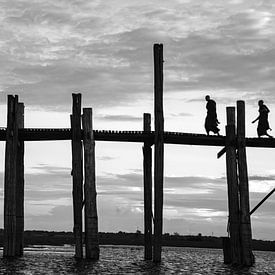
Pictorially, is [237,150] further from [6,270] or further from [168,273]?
[6,270]

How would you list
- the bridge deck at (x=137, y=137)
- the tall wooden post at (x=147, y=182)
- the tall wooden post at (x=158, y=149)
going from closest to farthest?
the tall wooden post at (x=158, y=149) < the bridge deck at (x=137, y=137) < the tall wooden post at (x=147, y=182)

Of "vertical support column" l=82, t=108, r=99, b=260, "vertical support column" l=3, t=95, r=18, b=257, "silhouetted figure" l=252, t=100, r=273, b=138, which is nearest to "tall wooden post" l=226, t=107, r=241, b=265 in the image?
"silhouetted figure" l=252, t=100, r=273, b=138

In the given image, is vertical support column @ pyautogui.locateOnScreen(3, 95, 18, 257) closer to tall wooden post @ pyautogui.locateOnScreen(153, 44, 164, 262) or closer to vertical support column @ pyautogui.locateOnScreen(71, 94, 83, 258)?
vertical support column @ pyautogui.locateOnScreen(71, 94, 83, 258)

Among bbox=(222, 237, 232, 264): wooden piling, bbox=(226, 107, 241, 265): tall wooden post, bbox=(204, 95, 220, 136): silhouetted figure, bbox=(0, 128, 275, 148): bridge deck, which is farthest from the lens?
bbox=(222, 237, 232, 264): wooden piling

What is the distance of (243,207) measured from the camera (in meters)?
26.4

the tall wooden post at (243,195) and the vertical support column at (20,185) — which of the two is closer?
the tall wooden post at (243,195)

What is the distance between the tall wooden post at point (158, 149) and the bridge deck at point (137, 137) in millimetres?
719

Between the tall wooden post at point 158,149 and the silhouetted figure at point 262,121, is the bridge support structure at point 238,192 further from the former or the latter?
the tall wooden post at point 158,149

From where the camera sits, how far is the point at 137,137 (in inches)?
1090

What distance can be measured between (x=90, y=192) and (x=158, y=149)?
2.80 metres

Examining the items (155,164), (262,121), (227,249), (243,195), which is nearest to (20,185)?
(155,164)

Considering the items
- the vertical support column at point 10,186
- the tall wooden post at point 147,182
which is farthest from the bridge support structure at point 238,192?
the vertical support column at point 10,186

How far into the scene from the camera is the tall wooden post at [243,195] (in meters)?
26.2

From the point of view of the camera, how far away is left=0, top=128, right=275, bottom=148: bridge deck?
1078 inches
